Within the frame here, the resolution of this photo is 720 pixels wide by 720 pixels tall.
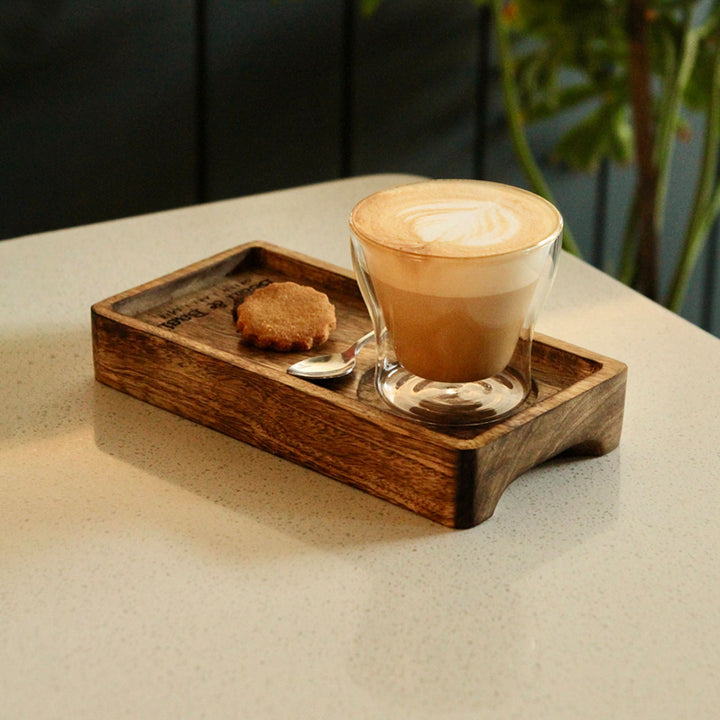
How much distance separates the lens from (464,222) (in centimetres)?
74

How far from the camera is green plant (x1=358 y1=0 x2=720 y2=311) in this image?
5.82ft

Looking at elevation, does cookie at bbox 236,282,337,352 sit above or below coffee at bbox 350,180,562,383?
below

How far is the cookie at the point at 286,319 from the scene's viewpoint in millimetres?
824

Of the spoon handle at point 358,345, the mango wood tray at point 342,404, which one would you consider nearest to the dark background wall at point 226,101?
the mango wood tray at point 342,404

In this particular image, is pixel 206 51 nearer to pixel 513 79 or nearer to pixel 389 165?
pixel 389 165

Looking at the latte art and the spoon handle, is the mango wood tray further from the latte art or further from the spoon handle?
the latte art

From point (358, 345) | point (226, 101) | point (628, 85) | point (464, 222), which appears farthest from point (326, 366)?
point (628, 85)

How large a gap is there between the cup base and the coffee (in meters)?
0.02

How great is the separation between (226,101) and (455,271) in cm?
129

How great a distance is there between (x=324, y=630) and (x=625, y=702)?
163mm

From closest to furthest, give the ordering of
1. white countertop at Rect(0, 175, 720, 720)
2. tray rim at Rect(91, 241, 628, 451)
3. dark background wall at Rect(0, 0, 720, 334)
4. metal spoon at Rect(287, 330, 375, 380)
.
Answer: white countertop at Rect(0, 175, 720, 720), tray rim at Rect(91, 241, 628, 451), metal spoon at Rect(287, 330, 375, 380), dark background wall at Rect(0, 0, 720, 334)

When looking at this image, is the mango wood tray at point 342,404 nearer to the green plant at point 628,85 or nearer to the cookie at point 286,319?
the cookie at point 286,319

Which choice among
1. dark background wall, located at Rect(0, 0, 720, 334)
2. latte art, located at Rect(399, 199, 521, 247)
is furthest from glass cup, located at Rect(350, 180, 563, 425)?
dark background wall, located at Rect(0, 0, 720, 334)

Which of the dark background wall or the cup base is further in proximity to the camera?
the dark background wall
